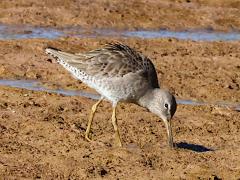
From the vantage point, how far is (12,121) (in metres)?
11.5

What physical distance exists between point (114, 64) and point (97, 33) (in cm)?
822

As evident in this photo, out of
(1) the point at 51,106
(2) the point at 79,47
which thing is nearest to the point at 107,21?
(2) the point at 79,47

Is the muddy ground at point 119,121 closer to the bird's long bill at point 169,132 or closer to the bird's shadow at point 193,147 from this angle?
the bird's shadow at point 193,147

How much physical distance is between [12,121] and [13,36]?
6727 millimetres

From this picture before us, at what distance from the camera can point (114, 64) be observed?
1109 cm

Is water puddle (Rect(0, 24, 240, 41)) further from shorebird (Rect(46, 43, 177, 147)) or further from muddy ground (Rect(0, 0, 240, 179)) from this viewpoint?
shorebird (Rect(46, 43, 177, 147))

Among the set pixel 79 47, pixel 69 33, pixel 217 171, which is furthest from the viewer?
pixel 69 33

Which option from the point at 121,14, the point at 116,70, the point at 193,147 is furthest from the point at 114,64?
the point at 121,14

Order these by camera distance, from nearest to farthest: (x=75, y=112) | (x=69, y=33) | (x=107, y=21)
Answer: (x=75, y=112) < (x=69, y=33) < (x=107, y=21)

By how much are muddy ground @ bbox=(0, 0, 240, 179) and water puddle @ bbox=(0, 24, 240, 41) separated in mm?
488

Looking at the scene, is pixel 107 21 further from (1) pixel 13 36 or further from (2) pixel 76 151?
(2) pixel 76 151

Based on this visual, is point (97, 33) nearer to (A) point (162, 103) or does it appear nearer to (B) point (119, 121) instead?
(B) point (119, 121)

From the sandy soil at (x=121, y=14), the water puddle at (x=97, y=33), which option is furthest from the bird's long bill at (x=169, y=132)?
the sandy soil at (x=121, y=14)

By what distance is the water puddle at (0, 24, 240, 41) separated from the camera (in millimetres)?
18344
